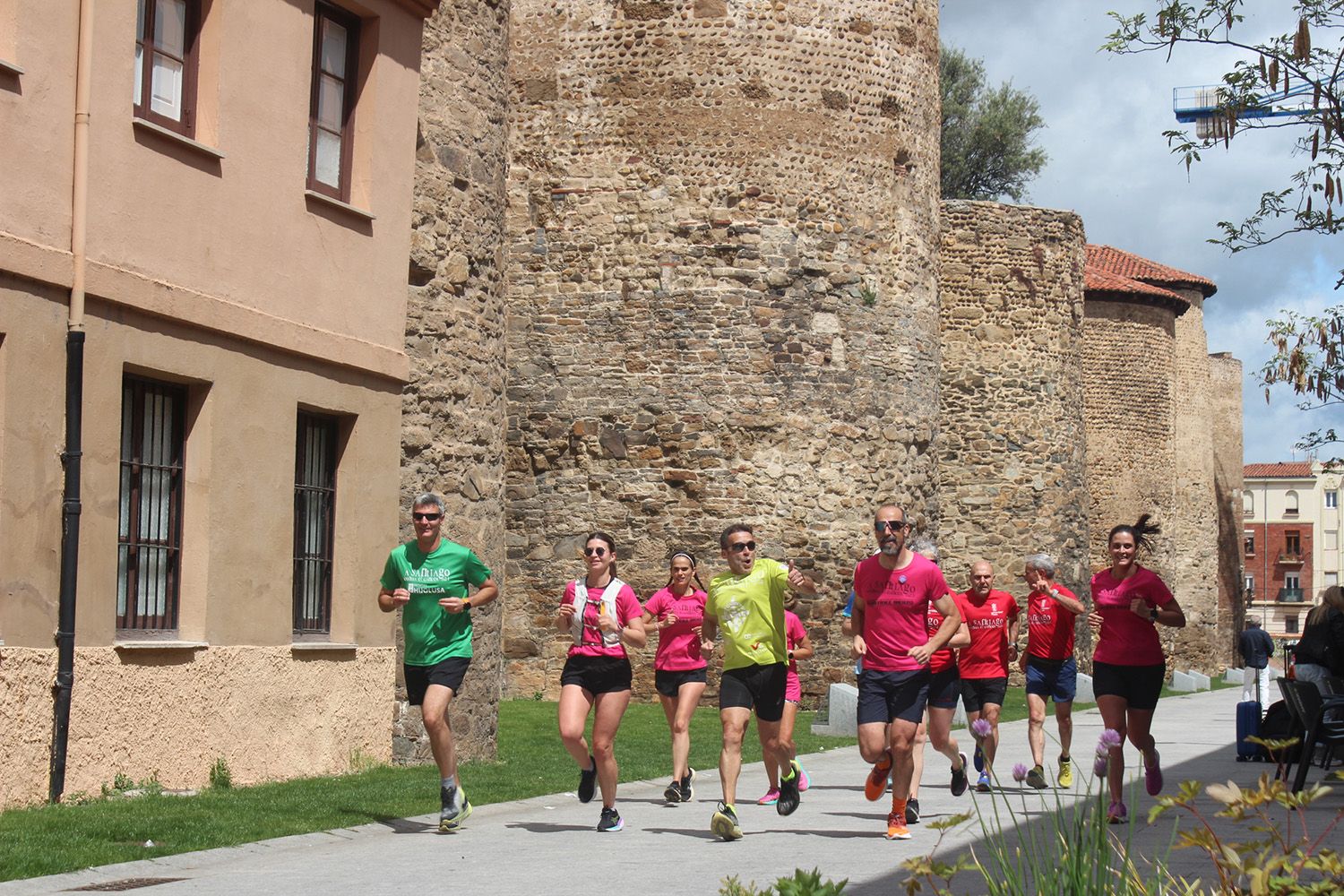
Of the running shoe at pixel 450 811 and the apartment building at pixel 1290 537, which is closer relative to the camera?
the running shoe at pixel 450 811

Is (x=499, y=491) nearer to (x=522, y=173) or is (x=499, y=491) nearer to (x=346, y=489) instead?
(x=346, y=489)

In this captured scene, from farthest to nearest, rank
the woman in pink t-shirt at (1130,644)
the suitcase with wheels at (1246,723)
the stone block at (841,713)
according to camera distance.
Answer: the stone block at (841,713), the suitcase with wheels at (1246,723), the woman in pink t-shirt at (1130,644)

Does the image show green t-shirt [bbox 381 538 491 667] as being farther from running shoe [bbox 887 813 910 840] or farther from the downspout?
running shoe [bbox 887 813 910 840]

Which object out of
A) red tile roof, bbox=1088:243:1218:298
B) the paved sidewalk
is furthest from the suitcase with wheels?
red tile roof, bbox=1088:243:1218:298

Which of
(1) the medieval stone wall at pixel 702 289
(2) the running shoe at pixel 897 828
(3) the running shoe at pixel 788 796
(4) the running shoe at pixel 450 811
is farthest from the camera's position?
(1) the medieval stone wall at pixel 702 289

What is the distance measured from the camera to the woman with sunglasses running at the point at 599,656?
460 inches

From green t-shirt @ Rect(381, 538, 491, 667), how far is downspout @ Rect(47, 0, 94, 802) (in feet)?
6.32

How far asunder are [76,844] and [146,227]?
4.41 metres

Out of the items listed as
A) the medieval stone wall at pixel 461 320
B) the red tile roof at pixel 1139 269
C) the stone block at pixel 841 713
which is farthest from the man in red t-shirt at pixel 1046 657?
the red tile roof at pixel 1139 269

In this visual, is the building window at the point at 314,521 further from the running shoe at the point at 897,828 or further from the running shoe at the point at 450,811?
the running shoe at the point at 897,828

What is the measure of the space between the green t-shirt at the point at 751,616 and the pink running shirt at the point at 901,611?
2.09ft

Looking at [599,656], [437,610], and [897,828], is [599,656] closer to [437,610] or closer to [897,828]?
[437,610]

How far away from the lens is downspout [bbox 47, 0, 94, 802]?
11.5 metres

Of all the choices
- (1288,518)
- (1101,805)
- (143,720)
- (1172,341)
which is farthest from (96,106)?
(1288,518)
